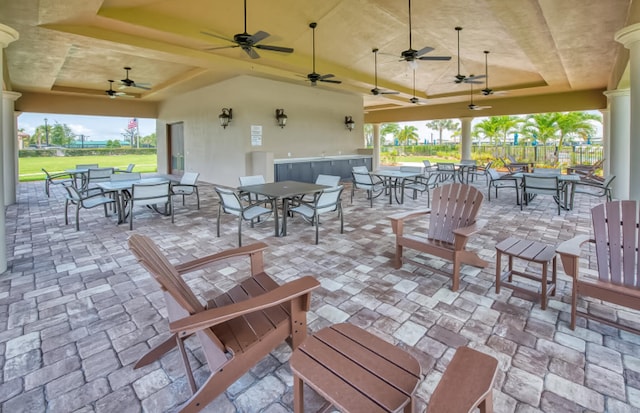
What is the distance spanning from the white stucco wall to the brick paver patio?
5732mm

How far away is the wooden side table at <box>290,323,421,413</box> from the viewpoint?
1.20 metres

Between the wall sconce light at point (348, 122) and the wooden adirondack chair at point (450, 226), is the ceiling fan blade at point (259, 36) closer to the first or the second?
the wooden adirondack chair at point (450, 226)

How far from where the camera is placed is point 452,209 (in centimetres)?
344

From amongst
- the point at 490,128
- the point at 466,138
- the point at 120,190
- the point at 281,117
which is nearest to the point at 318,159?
the point at 281,117

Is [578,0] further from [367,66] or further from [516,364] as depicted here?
[367,66]

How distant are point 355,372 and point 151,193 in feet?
17.3

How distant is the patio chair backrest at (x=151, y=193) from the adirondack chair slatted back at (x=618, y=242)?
18.8 ft

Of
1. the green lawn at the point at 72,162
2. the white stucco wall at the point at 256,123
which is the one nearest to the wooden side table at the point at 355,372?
the white stucco wall at the point at 256,123

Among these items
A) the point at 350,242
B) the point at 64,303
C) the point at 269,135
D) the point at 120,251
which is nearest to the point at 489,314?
the point at 350,242

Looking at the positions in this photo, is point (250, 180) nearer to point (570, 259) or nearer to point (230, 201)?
point (230, 201)

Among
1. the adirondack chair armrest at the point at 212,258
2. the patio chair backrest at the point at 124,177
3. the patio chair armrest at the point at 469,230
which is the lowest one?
the adirondack chair armrest at the point at 212,258

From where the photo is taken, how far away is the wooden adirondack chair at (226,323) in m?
1.51

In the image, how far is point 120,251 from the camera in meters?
4.30

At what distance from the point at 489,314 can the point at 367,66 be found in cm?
903
